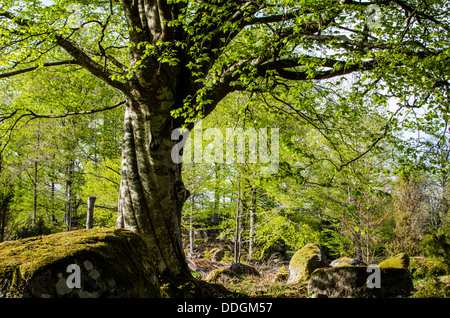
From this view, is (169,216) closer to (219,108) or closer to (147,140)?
(147,140)

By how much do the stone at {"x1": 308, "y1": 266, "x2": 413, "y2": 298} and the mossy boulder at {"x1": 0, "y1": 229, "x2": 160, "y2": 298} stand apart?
12.1 ft

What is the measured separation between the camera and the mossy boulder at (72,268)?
1.86m

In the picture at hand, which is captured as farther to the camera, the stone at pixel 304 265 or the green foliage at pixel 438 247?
the stone at pixel 304 265

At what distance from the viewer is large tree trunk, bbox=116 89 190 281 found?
182 inches

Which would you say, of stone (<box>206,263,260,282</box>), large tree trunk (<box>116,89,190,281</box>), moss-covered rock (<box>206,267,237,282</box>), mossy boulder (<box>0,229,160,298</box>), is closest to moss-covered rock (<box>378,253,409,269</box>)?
stone (<box>206,263,260,282</box>)

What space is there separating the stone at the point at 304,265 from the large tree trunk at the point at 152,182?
390 centimetres

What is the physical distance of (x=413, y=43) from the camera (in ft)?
13.7

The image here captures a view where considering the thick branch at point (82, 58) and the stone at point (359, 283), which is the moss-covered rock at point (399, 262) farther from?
the thick branch at point (82, 58)

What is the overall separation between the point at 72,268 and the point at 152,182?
9.18 ft

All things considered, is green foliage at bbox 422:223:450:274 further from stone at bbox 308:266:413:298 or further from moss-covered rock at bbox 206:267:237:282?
moss-covered rock at bbox 206:267:237:282

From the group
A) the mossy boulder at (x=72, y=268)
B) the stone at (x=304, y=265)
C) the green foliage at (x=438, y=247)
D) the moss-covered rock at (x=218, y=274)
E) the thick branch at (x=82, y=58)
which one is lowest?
the moss-covered rock at (x=218, y=274)

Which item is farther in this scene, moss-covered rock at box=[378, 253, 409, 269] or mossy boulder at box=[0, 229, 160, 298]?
moss-covered rock at box=[378, 253, 409, 269]

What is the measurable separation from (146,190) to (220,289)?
214 cm

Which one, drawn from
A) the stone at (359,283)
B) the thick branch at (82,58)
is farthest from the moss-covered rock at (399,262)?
the thick branch at (82,58)
